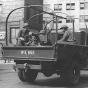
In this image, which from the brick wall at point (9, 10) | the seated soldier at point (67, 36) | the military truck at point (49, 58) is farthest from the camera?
the brick wall at point (9, 10)

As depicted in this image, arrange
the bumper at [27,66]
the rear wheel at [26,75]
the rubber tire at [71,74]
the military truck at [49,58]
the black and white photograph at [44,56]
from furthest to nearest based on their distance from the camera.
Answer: the rear wheel at [26,75]
the rubber tire at [71,74]
the bumper at [27,66]
the black and white photograph at [44,56]
the military truck at [49,58]

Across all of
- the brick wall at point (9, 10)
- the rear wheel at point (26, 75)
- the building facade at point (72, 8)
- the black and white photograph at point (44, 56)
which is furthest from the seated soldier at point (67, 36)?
the building facade at point (72, 8)

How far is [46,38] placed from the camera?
354 inches

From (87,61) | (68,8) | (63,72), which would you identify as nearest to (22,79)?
(63,72)

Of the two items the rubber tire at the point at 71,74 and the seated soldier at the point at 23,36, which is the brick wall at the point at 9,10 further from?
the rubber tire at the point at 71,74

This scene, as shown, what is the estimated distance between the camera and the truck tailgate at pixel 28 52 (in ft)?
25.6

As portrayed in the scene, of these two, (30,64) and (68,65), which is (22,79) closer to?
(30,64)

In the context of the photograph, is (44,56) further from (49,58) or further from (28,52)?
(28,52)

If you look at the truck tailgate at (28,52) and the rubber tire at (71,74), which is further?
the rubber tire at (71,74)

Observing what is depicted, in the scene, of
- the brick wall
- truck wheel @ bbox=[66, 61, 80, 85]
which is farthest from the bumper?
the brick wall

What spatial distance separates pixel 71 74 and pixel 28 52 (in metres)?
1.60

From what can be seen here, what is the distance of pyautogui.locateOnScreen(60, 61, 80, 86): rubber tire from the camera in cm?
830

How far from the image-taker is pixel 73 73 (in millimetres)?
8680

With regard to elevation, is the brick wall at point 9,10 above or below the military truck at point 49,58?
above
